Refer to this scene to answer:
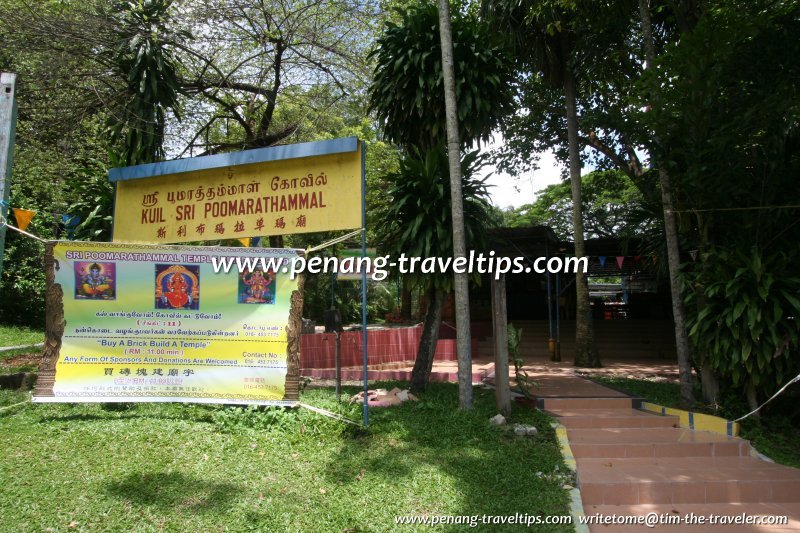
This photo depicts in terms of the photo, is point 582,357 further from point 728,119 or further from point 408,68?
point 408,68

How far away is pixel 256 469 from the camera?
190 inches

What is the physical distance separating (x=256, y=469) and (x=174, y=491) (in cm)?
73

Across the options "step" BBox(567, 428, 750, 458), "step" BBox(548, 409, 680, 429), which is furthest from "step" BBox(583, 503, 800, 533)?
"step" BBox(548, 409, 680, 429)

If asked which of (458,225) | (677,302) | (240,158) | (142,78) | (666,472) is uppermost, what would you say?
(142,78)

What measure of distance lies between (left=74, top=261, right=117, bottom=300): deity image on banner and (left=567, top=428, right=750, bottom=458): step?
560 cm

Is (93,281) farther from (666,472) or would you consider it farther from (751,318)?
(751,318)

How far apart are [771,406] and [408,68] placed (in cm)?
694

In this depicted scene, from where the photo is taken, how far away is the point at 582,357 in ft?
39.8

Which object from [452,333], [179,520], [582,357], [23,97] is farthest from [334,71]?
[179,520]

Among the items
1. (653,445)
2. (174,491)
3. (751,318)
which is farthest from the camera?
(751,318)

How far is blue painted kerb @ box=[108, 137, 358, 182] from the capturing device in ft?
19.7

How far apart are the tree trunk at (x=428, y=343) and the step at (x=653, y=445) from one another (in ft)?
8.27

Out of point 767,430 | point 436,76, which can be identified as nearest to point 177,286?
point 436,76

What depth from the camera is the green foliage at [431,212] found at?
7516 mm
